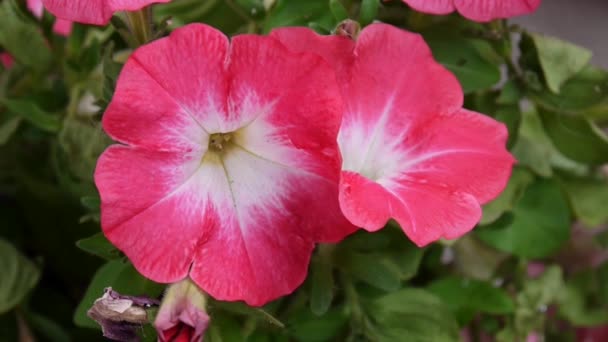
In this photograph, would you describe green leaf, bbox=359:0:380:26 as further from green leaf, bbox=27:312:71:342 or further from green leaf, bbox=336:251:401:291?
green leaf, bbox=27:312:71:342

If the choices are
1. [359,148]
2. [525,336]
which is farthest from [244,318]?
[525,336]

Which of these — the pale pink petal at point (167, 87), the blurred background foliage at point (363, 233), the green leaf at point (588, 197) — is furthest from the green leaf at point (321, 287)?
the green leaf at point (588, 197)

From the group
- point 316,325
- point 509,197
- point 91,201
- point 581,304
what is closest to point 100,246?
point 91,201

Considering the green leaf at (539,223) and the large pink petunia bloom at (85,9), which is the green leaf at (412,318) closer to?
the green leaf at (539,223)

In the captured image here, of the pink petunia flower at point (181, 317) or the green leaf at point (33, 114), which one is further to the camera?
the green leaf at point (33, 114)

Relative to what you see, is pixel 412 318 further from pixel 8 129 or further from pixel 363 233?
pixel 8 129

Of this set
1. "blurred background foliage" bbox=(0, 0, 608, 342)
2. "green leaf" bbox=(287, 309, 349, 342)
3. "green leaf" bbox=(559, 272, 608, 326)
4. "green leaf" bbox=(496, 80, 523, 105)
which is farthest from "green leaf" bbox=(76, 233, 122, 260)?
"green leaf" bbox=(559, 272, 608, 326)

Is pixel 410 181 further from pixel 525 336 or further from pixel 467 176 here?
pixel 525 336
